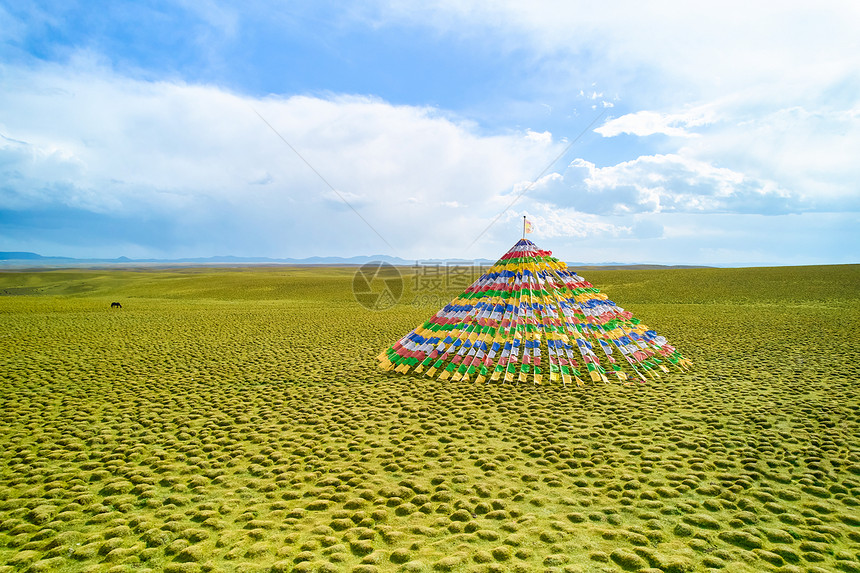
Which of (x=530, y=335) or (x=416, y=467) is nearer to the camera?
(x=416, y=467)

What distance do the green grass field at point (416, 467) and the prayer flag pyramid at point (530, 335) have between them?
608mm

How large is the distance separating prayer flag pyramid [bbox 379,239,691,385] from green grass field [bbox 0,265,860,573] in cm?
61

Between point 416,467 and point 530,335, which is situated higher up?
point 530,335

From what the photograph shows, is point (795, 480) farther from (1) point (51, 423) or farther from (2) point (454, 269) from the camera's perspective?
(2) point (454, 269)

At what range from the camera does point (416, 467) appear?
5.18 meters

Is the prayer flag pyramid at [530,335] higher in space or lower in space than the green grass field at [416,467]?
higher

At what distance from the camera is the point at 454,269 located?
1494 inches

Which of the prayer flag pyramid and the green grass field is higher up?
the prayer flag pyramid

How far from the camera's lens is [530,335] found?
30.5 feet

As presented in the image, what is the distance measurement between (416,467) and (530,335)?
16.2 ft

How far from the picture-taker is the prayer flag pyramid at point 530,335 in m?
8.99

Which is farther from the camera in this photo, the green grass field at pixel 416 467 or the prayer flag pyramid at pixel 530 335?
the prayer flag pyramid at pixel 530 335

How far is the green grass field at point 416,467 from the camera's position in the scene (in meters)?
3.58

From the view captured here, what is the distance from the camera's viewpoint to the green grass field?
11.8 feet
